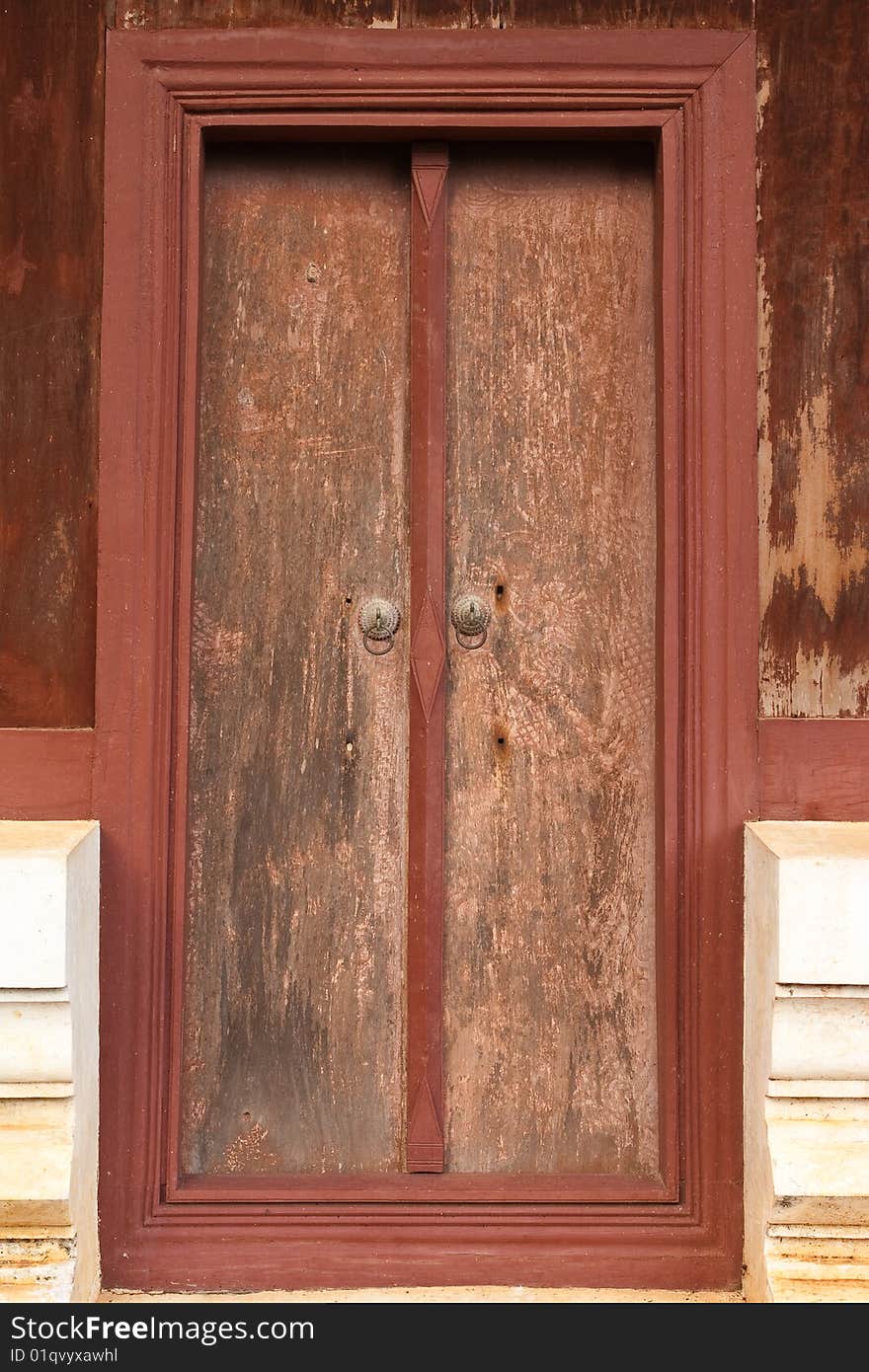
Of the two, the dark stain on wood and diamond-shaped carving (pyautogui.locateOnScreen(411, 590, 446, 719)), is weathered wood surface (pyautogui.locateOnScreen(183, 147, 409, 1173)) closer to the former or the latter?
diamond-shaped carving (pyautogui.locateOnScreen(411, 590, 446, 719))

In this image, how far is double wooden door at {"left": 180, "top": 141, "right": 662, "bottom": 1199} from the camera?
215 centimetres

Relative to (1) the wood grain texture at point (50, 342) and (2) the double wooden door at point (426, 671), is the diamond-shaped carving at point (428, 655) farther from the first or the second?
(1) the wood grain texture at point (50, 342)

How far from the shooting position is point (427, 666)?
2152mm

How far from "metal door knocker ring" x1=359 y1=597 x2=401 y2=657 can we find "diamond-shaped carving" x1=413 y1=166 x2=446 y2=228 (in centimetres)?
71

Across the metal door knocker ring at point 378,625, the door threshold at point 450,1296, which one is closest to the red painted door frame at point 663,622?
the door threshold at point 450,1296

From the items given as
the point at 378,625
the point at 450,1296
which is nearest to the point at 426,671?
the point at 378,625

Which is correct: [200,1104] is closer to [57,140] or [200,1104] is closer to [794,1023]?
[794,1023]

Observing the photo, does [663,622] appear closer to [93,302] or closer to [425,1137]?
[425,1137]

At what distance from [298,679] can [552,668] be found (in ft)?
1.55

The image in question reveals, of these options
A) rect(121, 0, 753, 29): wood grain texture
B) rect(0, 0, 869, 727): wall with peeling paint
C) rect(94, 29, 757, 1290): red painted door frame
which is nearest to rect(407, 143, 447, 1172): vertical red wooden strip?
rect(94, 29, 757, 1290): red painted door frame

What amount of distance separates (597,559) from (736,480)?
0.94 ft

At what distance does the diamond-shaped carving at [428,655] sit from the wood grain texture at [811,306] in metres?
0.59

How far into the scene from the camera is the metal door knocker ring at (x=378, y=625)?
7.12 feet

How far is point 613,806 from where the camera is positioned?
2178 mm
